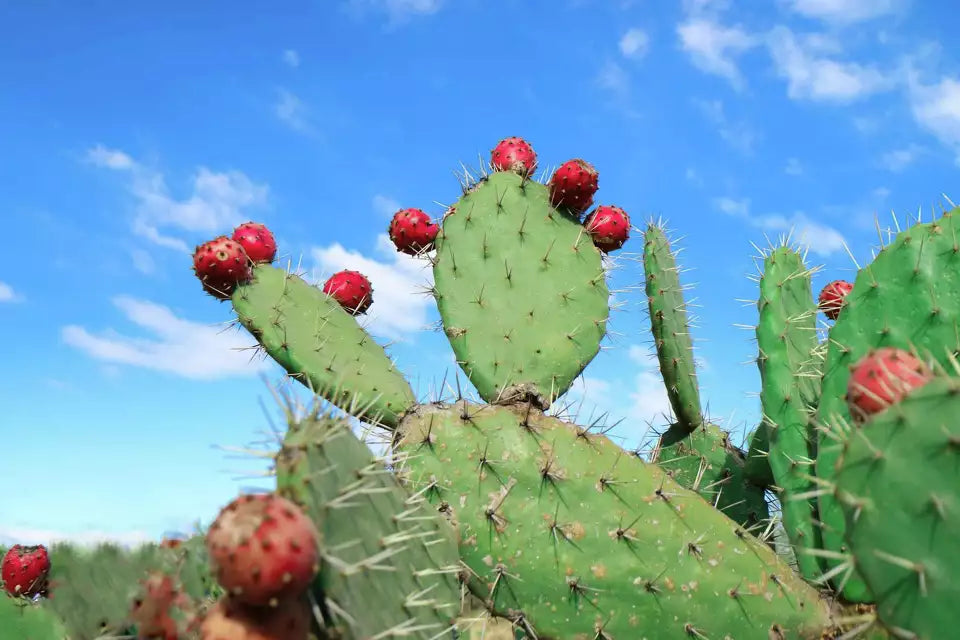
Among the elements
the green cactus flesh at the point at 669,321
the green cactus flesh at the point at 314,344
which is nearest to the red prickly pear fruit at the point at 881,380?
the green cactus flesh at the point at 314,344

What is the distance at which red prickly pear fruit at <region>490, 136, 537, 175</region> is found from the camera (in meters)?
Answer: 3.20

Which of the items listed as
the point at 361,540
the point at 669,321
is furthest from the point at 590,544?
the point at 669,321

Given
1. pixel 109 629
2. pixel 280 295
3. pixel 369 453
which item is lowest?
pixel 109 629

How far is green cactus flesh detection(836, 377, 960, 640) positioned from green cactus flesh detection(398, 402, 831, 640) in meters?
0.79

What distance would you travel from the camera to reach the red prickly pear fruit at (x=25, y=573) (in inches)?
114

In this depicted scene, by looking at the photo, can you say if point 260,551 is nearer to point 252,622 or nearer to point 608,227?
point 252,622

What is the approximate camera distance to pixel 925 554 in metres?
1.27

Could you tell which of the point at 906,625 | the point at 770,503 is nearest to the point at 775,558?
the point at 906,625

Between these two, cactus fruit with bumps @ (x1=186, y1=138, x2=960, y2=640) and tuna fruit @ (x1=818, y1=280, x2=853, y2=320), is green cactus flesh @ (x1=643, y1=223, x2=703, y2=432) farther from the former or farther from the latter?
tuna fruit @ (x1=818, y1=280, x2=853, y2=320)

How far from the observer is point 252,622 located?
111 centimetres

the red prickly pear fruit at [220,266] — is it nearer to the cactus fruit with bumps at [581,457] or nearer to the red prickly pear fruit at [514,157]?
the cactus fruit with bumps at [581,457]

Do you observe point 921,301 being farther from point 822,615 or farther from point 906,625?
point 906,625

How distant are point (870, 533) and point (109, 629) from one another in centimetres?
157

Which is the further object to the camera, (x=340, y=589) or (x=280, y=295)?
(x=280, y=295)
